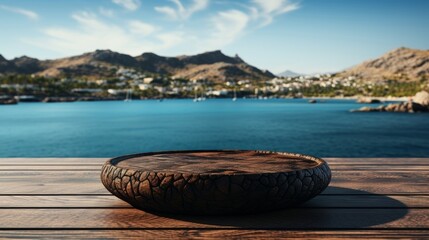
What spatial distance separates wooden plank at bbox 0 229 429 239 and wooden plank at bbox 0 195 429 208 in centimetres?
51

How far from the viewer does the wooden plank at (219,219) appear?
85.2 inches

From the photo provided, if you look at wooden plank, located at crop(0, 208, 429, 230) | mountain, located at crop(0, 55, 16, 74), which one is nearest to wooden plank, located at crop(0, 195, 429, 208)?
wooden plank, located at crop(0, 208, 429, 230)

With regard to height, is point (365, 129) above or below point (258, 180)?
below

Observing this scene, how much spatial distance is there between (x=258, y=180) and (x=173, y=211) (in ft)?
1.74

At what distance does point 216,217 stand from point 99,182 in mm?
1452

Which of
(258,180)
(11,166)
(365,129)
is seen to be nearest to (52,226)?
(258,180)

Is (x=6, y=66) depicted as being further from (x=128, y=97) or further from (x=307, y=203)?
(x=307, y=203)

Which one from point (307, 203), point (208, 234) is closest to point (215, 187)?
point (208, 234)

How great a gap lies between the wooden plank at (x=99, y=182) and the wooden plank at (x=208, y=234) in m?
0.91

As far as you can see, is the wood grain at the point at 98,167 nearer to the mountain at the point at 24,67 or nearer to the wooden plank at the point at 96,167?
the wooden plank at the point at 96,167

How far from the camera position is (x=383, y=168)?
404 cm

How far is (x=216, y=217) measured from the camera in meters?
2.31

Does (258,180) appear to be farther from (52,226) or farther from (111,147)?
(111,147)

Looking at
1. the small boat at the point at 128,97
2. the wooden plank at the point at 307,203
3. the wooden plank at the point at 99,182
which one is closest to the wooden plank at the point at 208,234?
the wooden plank at the point at 307,203
